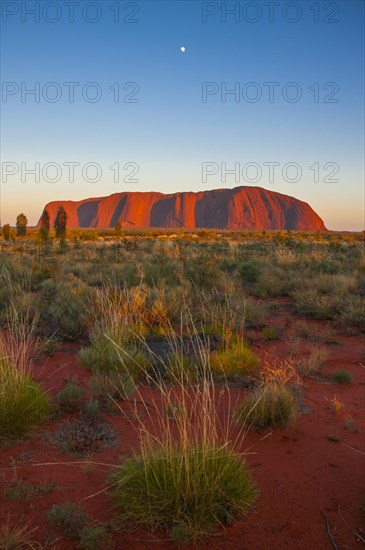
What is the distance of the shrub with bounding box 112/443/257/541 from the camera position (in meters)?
2.79

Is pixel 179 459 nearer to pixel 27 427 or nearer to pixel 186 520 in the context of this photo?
pixel 186 520

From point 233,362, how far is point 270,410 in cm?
142

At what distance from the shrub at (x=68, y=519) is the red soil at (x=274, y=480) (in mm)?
50

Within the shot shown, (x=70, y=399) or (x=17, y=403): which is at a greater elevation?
(x=17, y=403)

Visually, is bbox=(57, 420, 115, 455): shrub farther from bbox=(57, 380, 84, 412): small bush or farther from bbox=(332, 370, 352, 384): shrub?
bbox=(332, 370, 352, 384): shrub

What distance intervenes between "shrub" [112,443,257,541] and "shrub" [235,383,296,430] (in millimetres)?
1177

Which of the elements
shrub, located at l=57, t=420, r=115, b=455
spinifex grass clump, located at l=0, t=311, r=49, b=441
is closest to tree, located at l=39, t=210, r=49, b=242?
spinifex grass clump, located at l=0, t=311, r=49, b=441

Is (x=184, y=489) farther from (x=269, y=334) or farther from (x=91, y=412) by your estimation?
(x=269, y=334)

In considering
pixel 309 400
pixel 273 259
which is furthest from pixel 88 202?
pixel 309 400

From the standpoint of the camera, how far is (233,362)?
5645 millimetres

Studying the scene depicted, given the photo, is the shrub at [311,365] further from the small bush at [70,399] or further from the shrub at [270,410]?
the small bush at [70,399]

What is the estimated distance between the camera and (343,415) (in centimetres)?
473

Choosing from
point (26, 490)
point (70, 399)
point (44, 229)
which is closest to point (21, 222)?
point (44, 229)

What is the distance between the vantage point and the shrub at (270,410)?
4234 millimetres
